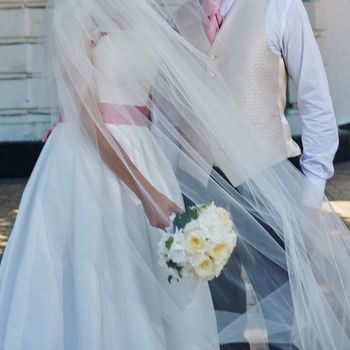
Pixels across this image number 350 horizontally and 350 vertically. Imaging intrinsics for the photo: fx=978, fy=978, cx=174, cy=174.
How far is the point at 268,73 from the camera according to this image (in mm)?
3346

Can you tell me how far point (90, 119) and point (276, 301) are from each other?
899 mm

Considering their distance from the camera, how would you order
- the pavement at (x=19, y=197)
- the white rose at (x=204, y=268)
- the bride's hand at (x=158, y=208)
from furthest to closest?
1. the pavement at (x=19, y=197)
2. the bride's hand at (x=158, y=208)
3. the white rose at (x=204, y=268)

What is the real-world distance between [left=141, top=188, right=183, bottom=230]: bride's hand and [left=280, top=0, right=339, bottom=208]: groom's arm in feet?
1.59

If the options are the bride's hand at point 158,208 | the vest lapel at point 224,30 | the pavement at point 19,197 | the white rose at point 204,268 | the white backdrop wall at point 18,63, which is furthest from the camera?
the white backdrop wall at point 18,63

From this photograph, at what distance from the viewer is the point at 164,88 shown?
3.37 meters

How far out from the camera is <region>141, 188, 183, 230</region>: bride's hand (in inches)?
128

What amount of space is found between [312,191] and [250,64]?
1.59 ft

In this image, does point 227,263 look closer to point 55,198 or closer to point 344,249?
point 344,249

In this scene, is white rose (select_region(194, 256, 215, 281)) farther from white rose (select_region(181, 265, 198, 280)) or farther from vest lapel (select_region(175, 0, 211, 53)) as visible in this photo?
vest lapel (select_region(175, 0, 211, 53))

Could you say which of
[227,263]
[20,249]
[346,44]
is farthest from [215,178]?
[346,44]

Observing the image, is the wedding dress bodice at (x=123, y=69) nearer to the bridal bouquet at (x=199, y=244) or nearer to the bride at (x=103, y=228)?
the bride at (x=103, y=228)

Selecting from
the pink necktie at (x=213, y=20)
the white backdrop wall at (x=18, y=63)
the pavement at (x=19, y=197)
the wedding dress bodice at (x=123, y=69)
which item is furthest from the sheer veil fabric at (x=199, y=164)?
the white backdrop wall at (x=18, y=63)

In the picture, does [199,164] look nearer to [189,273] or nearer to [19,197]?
[189,273]

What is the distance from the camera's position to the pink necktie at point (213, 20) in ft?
11.3
